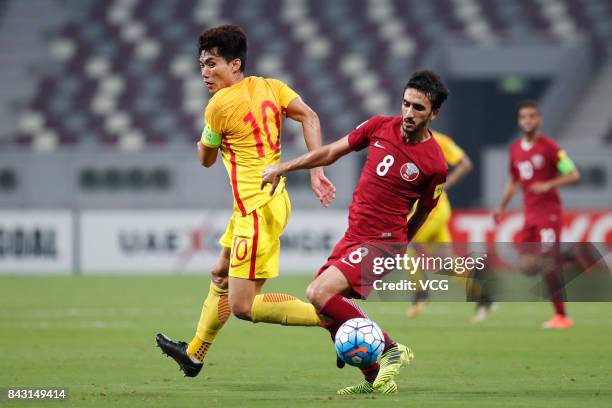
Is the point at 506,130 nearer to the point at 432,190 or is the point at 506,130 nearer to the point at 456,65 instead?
the point at 456,65

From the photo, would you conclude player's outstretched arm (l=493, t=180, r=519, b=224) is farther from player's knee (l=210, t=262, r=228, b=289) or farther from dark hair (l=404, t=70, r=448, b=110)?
dark hair (l=404, t=70, r=448, b=110)

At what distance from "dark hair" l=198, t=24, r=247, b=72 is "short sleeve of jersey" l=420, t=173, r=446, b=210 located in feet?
4.59

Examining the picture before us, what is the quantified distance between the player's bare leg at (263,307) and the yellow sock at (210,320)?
1.08 ft

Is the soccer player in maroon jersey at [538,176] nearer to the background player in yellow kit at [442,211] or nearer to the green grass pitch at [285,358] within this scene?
the background player in yellow kit at [442,211]

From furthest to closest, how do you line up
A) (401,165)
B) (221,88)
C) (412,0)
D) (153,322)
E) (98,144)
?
(412,0)
(98,144)
(153,322)
(221,88)
(401,165)

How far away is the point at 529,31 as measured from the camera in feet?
95.0

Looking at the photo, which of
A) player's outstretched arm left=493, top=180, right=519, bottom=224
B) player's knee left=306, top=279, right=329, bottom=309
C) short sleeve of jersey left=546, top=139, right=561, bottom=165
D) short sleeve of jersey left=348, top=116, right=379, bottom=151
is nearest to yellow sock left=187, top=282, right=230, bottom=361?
player's knee left=306, top=279, right=329, bottom=309

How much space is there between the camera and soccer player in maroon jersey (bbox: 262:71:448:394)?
6855 millimetres

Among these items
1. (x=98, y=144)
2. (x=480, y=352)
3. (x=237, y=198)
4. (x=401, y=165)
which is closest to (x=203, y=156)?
(x=237, y=198)

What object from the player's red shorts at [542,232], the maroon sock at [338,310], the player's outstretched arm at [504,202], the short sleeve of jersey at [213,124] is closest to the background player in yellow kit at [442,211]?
the player's outstretched arm at [504,202]

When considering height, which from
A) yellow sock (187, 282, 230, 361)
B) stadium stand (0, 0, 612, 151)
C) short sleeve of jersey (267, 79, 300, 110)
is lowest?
yellow sock (187, 282, 230, 361)

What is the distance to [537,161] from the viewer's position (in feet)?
39.9

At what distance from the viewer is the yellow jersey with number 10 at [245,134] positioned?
7336 mm

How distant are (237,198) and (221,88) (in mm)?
681
